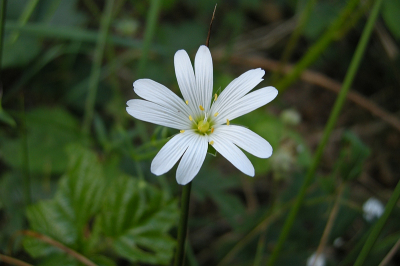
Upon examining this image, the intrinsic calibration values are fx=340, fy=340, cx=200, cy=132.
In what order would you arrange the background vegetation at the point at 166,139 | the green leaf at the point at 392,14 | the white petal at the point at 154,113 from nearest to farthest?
the white petal at the point at 154,113 < the background vegetation at the point at 166,139 < the green leaf at the point at 392,14

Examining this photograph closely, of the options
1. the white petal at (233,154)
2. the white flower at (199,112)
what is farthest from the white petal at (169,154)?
the white petal at (233,154)

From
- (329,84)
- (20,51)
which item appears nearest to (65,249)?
(20,51)

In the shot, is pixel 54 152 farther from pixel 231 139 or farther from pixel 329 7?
pixel 329 7

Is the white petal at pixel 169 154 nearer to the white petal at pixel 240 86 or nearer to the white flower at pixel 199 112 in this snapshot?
the white flower at pixel 199 112

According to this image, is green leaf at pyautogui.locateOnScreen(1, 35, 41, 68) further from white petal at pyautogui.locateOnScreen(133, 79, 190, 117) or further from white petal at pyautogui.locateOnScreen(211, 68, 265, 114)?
white petal at pyautogui.locateOnScreen(211, 68, 265, 114)

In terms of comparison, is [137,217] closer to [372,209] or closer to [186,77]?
[186,77]

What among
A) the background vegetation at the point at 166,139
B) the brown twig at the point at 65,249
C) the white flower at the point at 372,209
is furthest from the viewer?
the white flower at the point at 372,209
